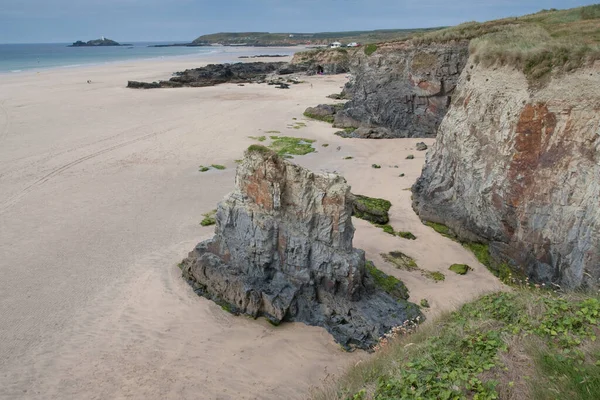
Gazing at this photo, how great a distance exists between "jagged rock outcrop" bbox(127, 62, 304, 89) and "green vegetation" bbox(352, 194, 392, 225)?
44558 mm

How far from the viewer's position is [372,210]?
17.1 metres

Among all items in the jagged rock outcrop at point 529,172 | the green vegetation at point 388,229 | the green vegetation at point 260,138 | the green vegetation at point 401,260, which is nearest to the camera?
the jagged rock outcrop at point 529,172

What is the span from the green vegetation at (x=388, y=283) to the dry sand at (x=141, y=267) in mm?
473

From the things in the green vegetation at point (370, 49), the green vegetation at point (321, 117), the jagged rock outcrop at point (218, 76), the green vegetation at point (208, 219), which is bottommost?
the green vegetation at point (208, 219)

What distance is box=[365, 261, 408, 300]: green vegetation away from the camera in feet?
39.3

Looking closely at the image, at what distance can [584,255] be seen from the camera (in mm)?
10781

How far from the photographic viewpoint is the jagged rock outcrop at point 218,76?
184 feet

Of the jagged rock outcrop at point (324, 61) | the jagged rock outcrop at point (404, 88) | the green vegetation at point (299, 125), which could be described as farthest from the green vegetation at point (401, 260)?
the jagged rock outcrop at point (324, 61)

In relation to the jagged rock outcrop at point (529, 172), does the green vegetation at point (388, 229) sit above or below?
below

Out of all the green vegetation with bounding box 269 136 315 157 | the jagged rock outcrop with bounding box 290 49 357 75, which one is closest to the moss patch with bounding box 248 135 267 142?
the green vegetation with bounding box 269 136 315 157

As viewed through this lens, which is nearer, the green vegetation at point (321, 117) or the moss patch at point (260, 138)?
the moss patch at point (260, 138)

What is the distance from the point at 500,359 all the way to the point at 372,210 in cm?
1128

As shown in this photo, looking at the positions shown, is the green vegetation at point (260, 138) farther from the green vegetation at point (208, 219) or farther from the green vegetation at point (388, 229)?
the green vegetation at point (388, 229)

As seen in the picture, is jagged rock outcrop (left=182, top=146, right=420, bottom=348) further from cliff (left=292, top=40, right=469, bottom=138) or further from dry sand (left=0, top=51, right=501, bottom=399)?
cliff (left=292, top=40, right=469, bottom=138)
